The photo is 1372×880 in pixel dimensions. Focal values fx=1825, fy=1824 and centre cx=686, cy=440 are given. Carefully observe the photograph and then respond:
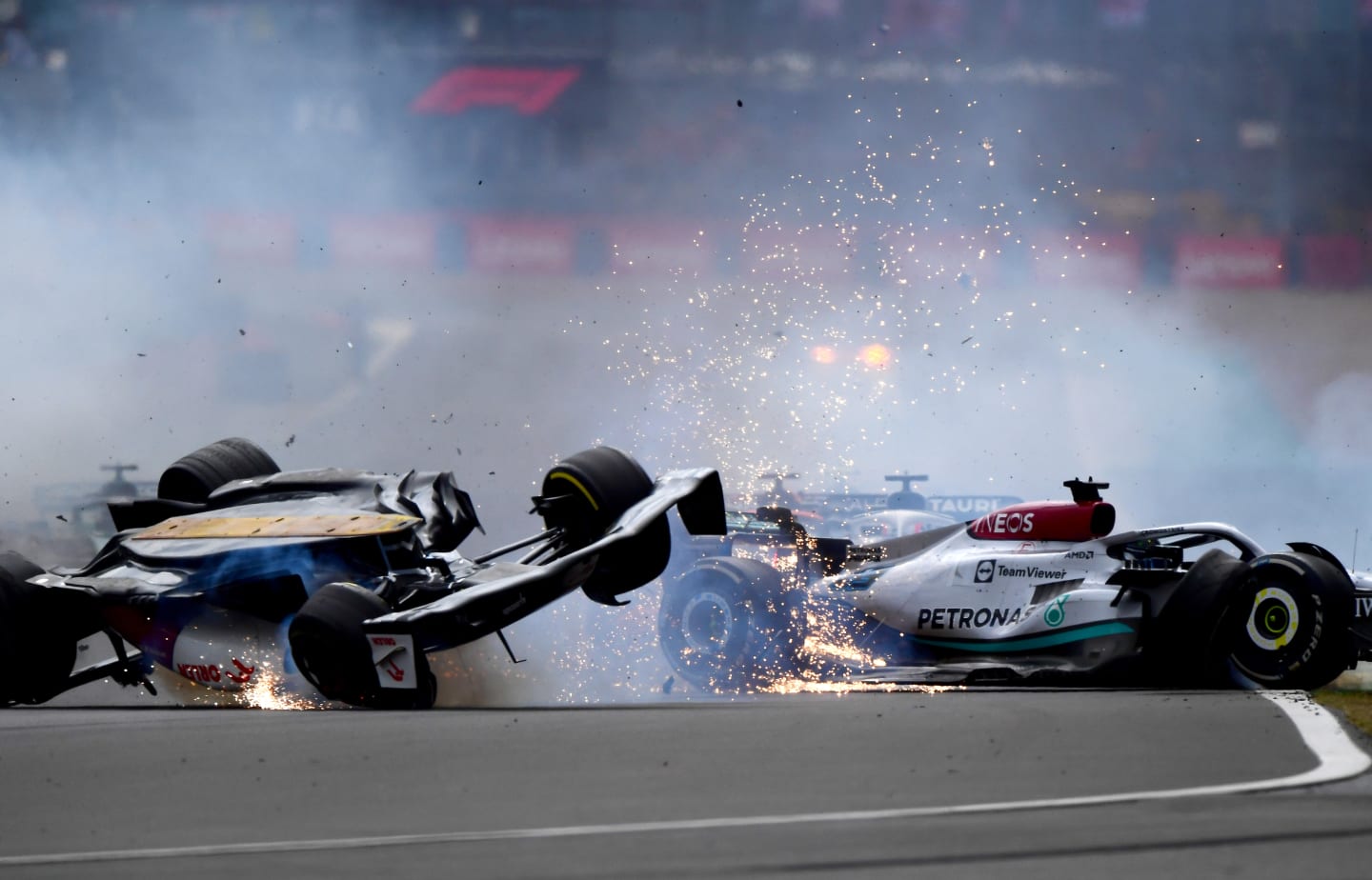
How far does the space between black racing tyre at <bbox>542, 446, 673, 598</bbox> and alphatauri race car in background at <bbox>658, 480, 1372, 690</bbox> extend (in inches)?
36.9

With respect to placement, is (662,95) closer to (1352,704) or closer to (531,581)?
(531,581)

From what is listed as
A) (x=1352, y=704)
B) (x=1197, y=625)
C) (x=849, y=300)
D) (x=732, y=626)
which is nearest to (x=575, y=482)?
(x=732, y=626)

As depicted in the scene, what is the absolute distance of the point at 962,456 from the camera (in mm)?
20656

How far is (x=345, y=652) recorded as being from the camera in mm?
8578

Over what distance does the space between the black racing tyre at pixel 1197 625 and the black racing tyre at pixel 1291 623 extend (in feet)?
0.26

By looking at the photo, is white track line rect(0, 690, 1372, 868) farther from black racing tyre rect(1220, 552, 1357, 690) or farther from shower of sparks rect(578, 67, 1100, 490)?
shower of sparks rect(578, 67, 1100, 490)

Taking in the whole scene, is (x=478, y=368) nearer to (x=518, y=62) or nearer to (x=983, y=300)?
(x=518, y=62)

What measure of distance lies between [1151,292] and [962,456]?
9.68 ft

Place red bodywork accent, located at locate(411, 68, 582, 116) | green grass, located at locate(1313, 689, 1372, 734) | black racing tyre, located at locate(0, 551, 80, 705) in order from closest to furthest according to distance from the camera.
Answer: green grass, located at locate(1313, 689, 1372, 734) → black racing tyre, located at locate(0, 551, 80, 705) → red bodywork accent, located at locate(411, 68, 582, 116)

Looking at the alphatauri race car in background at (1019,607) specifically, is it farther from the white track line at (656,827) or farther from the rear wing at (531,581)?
the white track line at (656,827)

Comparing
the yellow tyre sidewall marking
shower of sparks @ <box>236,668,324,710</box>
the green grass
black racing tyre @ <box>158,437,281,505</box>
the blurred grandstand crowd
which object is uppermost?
the blurred grandstand crowd

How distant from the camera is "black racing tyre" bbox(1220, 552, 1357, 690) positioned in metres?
9.37

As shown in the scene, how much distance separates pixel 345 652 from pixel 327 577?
898 mm

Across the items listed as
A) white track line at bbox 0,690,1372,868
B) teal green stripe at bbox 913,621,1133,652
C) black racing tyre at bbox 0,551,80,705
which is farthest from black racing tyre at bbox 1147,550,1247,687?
black racing tyre at bbox 0,551,80,705
